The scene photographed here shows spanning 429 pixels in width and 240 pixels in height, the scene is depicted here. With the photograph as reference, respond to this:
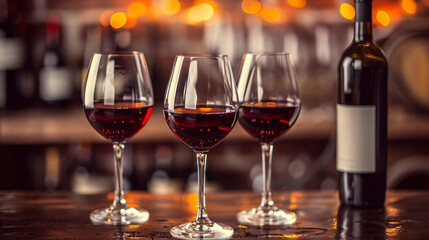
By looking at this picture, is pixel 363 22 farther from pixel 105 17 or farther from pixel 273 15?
pixel 105 17

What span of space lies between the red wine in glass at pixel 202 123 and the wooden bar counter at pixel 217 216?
5.1 inches

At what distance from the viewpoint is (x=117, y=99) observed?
0.88 m

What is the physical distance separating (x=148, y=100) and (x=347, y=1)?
1.27 meters

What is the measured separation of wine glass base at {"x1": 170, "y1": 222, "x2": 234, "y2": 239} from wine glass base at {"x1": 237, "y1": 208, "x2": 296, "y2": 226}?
47mm

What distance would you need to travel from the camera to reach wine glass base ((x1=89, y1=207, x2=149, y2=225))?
859 millimetres

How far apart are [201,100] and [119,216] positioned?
0.22 meters

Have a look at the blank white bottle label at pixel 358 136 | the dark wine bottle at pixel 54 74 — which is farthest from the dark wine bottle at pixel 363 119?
the dark wine bottle at pixel 54 74

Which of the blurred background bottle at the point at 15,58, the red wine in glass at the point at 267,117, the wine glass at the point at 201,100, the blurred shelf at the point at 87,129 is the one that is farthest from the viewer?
the blurred background bottle at the point at 15,58

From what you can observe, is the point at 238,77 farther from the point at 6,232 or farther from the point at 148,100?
the point at 6,232

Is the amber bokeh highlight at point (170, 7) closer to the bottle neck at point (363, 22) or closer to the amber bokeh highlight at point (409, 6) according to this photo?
the amber bokeh highlight at point (409, 6)

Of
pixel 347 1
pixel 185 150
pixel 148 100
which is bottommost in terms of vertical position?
pixel 185 150

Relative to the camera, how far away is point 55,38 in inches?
79.1

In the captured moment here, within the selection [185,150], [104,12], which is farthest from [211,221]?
[104,12]

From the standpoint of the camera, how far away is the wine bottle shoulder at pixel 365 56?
921mm
